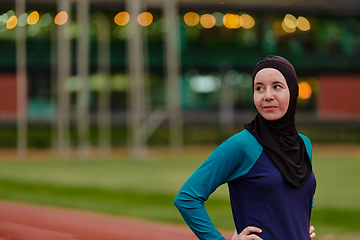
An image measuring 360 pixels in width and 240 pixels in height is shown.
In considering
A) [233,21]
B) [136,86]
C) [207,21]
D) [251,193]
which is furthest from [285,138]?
[233,21]

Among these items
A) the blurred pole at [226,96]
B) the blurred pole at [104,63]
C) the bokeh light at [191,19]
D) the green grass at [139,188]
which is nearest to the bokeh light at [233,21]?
the bokeh light at [191,19]

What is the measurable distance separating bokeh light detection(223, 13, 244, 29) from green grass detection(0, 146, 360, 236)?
44.0ft

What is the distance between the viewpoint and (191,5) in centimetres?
2805

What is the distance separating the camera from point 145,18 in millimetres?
28172

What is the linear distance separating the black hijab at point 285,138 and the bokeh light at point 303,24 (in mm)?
29667

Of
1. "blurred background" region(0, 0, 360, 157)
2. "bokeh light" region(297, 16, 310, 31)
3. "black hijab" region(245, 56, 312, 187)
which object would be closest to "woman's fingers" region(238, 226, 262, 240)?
"black hijab" region(245, 56, 312, 187)

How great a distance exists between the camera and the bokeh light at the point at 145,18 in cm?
2795

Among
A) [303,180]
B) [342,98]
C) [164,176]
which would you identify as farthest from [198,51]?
[303,180]

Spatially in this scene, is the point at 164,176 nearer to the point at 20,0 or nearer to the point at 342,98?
the point at 20,0

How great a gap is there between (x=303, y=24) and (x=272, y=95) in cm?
2983

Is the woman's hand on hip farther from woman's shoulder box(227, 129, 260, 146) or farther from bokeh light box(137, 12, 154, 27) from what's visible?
bokeh light box(137, 12, 154, 27)

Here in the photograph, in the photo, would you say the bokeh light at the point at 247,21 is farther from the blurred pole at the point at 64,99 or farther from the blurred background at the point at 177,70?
the blurred pole at the point at 64,99

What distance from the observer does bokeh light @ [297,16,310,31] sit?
30297 mm

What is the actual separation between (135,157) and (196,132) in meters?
5.37
